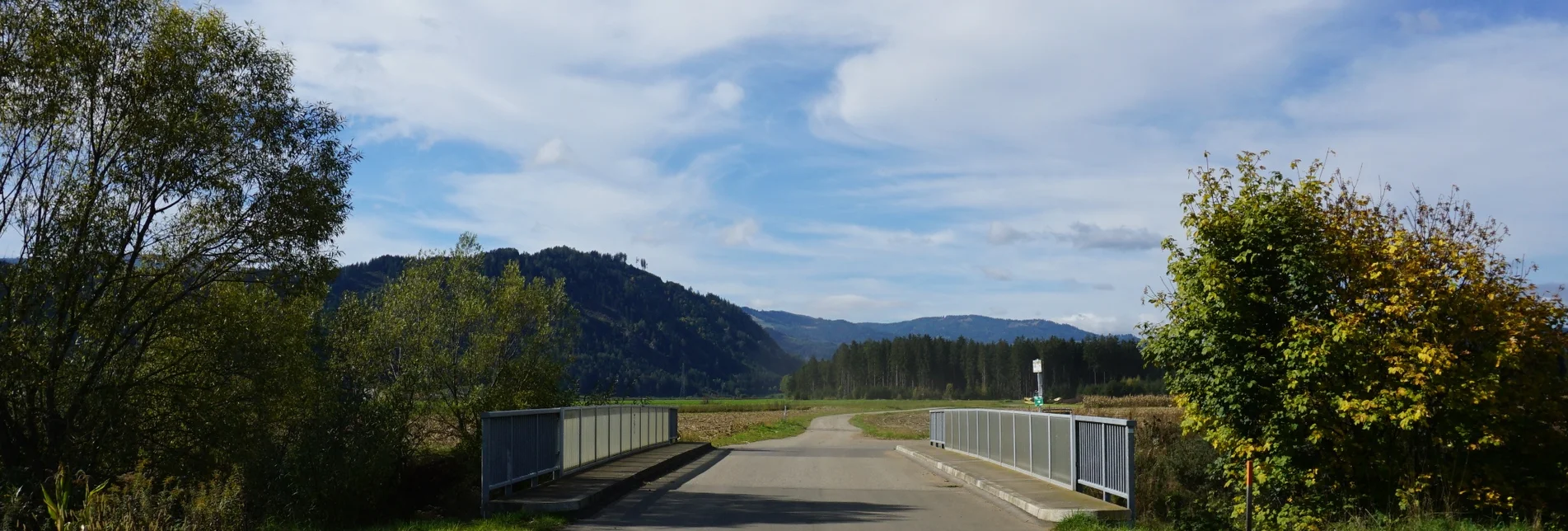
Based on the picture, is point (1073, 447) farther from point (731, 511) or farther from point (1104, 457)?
point (731, 511)

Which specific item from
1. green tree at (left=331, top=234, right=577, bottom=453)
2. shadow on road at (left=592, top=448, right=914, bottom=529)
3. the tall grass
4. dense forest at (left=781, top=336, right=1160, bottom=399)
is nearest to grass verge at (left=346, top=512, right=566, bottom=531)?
shadow on road at (left=592, top=448, right=914, bottom=529)

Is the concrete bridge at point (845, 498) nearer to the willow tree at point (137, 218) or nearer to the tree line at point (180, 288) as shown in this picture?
the tree line at point (180, 288)

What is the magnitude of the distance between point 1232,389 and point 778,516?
611 centimetres

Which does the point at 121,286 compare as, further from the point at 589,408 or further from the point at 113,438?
the point at 589,408

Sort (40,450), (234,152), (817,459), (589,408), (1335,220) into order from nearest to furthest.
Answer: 1. (1335,220)
2. (40,450)
3. (234,152)
4. (589,408)
5. (817,459)

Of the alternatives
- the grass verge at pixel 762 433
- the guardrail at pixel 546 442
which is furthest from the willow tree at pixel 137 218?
the grass verge at pixel 762 433

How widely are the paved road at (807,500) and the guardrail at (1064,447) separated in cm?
117

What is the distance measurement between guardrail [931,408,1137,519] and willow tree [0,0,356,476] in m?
12.5

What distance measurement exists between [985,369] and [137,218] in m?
162

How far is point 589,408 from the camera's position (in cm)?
1948

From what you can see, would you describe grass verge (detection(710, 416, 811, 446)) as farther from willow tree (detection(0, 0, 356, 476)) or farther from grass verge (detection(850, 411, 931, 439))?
willow tree (detection(0, 0, 356, 476))

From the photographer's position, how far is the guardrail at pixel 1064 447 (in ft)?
44.0

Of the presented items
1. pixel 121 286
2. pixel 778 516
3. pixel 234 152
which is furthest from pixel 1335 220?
pixel 121 286

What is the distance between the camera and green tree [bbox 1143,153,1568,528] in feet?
40.7
